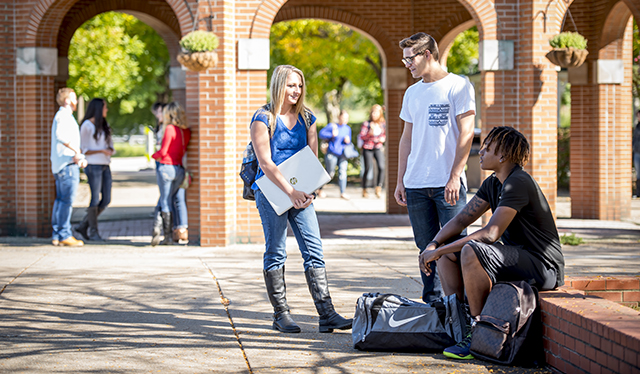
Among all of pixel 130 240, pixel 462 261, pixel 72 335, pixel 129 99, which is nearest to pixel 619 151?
pixel 130 240

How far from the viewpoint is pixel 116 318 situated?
5.21 m

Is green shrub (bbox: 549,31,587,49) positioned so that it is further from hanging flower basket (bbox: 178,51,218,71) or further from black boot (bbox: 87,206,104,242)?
black boot (bbox: 87,206,104,242)

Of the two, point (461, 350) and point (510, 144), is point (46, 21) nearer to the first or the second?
point (510, 144)

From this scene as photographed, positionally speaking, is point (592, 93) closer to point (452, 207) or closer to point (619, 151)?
point (619, 151)

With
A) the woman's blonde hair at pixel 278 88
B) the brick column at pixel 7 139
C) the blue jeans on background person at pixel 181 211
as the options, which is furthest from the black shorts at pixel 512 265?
the brick column at pixel 7 139

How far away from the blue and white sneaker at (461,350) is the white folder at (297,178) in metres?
1.32

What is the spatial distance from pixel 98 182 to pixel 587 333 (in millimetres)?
7016

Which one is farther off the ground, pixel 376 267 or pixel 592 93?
pixel 592 93

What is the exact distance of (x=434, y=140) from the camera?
491cm

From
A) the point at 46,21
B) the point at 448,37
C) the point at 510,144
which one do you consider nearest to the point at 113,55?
the point at 448,37

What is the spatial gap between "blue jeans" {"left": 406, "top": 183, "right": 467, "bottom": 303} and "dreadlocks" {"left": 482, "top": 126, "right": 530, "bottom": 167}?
576 millimetres

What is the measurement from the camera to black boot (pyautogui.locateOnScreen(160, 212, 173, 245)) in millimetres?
8945

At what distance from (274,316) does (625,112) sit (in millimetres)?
8645

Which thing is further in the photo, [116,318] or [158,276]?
[158,276]
